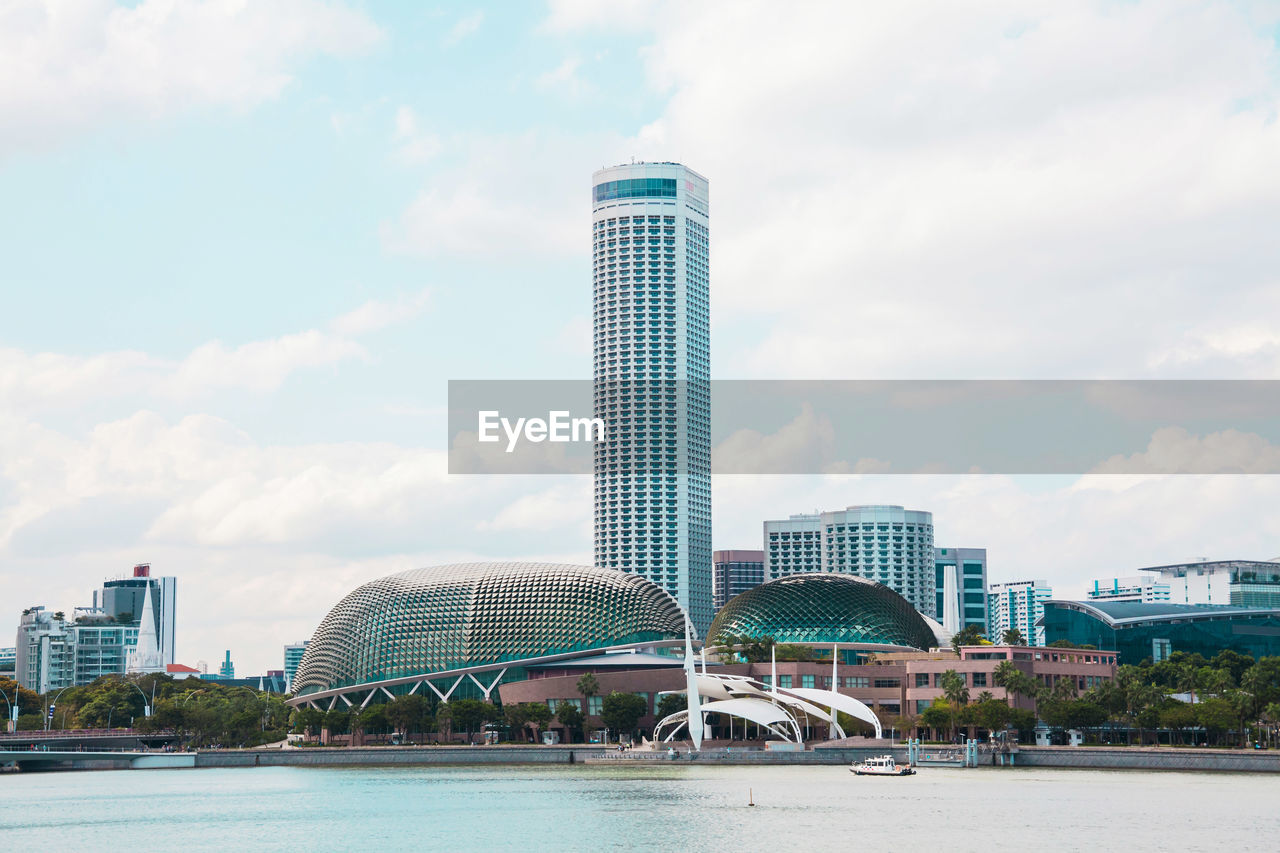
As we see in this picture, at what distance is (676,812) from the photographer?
85.8 metres

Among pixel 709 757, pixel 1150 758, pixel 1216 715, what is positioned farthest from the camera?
pixel 709 757

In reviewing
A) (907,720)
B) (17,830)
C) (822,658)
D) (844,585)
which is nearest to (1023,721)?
(907,720)

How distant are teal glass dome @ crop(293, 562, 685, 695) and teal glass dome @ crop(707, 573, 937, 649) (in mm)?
10656

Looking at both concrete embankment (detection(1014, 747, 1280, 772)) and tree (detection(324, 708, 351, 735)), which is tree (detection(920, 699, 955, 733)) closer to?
concrete embankment (detection(1014, 747, 1280, 772))

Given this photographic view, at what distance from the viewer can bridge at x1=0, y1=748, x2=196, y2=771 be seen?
155 meters

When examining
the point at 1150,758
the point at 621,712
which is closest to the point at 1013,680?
the point at 1150,758

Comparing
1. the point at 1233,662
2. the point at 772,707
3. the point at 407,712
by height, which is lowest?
the point at 407,712

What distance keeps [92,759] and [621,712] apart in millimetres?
54296

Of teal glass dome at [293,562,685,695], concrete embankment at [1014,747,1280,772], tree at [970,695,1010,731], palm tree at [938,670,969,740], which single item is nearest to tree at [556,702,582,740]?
teal glass dome at [293,562,685,695]

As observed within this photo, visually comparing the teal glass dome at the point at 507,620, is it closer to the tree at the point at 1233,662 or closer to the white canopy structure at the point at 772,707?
the white canopy structure at the point at 772,707

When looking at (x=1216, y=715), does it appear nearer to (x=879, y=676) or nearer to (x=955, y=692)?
(x=955, y=692)

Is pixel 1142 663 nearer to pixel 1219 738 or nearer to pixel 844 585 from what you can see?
pixel 844 585

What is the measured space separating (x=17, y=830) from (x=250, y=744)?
9648 cm

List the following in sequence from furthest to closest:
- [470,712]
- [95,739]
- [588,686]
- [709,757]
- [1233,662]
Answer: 1. [1233,662]
2. [95,739]
3. [588,686]
4. [470,712]
5. [709,757]
